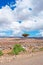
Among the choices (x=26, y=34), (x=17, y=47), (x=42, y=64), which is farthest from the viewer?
(x=26, y=34)

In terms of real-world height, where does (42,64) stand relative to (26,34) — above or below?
below

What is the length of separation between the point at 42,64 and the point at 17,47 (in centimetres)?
1522

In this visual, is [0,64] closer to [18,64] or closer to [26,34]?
[18,64]

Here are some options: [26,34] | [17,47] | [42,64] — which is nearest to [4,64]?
[42,64]

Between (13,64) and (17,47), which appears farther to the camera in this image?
(17,47)

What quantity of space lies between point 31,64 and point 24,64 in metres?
0.55

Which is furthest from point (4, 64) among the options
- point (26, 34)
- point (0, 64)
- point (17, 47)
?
point (26, 34)

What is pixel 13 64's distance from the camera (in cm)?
1591

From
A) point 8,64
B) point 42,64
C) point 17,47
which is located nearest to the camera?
point 42,64

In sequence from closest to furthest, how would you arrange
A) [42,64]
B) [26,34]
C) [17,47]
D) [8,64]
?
[42,64]
[8,64]
[17,47]
[26,34]

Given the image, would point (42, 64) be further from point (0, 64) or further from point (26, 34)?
point (26, 34)

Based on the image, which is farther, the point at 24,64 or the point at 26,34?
the point at 26,34

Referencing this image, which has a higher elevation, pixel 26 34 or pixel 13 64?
pixel 26 34

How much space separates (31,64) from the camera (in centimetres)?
1535
